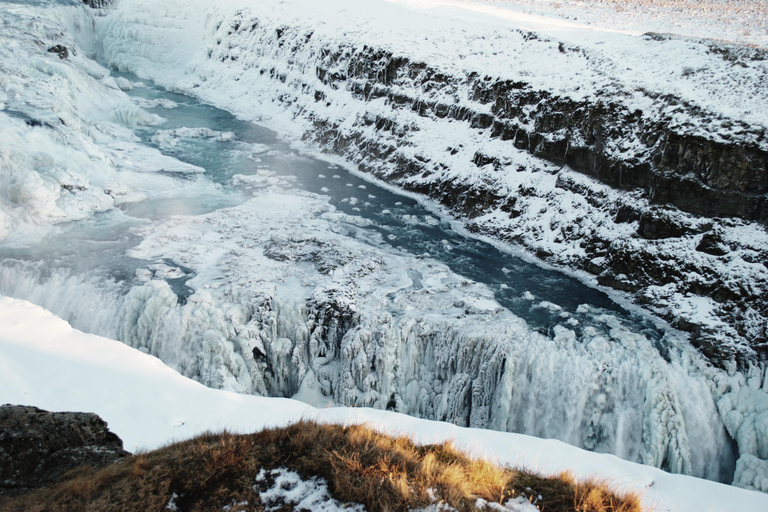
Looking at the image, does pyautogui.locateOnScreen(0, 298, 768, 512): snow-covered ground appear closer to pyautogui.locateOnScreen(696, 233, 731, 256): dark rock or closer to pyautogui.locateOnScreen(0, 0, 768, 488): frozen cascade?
pyautogui.locateOnScreen(0, 0, 768, 488): frozen cascade

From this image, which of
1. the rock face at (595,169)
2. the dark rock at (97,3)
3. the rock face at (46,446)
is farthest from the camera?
the dark rock at (97,3)

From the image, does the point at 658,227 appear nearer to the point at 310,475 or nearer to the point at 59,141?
the point at 310,475

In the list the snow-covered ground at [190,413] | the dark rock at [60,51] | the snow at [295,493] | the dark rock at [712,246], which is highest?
the dark rock at [60,51]

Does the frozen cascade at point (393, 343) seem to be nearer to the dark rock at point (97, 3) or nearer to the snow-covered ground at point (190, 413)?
the snow-covered ground at point (190, 413)

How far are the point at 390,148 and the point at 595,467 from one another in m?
18.8

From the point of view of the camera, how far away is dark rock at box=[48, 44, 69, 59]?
28.1 meters

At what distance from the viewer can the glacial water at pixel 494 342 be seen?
10906mm

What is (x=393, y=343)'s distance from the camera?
1229 centimetres

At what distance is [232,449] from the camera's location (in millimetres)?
5008

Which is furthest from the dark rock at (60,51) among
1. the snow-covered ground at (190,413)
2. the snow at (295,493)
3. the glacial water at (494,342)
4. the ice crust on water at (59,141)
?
the snow at (295,493)

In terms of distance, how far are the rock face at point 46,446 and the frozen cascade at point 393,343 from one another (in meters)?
6.22

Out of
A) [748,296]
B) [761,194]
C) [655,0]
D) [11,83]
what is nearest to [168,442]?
[748,296]

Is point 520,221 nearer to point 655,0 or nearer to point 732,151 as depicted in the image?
point 732,151

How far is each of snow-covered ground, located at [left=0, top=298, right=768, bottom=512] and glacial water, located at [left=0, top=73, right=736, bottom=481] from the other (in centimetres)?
380
